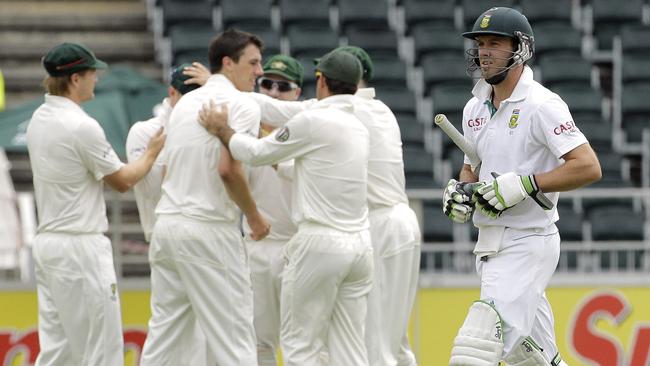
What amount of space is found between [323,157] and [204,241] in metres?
0.84

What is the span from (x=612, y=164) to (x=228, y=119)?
263 inches

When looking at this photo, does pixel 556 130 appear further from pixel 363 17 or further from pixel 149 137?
pixel 363 17

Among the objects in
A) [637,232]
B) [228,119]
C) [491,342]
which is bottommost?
[637,232]

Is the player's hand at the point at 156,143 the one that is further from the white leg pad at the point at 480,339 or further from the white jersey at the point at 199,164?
the white leg pad at the point at 480,339

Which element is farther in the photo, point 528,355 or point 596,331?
point 596,331

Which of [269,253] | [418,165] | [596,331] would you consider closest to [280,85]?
[269,253]

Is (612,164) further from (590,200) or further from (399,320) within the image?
(399,320)

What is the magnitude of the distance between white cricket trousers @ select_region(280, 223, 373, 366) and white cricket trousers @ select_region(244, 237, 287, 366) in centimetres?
51

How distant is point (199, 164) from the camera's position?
27.2ft

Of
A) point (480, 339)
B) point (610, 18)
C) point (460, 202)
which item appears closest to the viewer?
point (480, 339)

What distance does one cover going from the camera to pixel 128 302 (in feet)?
34.2

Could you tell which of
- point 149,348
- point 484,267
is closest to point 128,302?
point 149,348

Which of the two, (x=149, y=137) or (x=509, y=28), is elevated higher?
(x=509, y=28)

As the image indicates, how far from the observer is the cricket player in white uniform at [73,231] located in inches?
335
